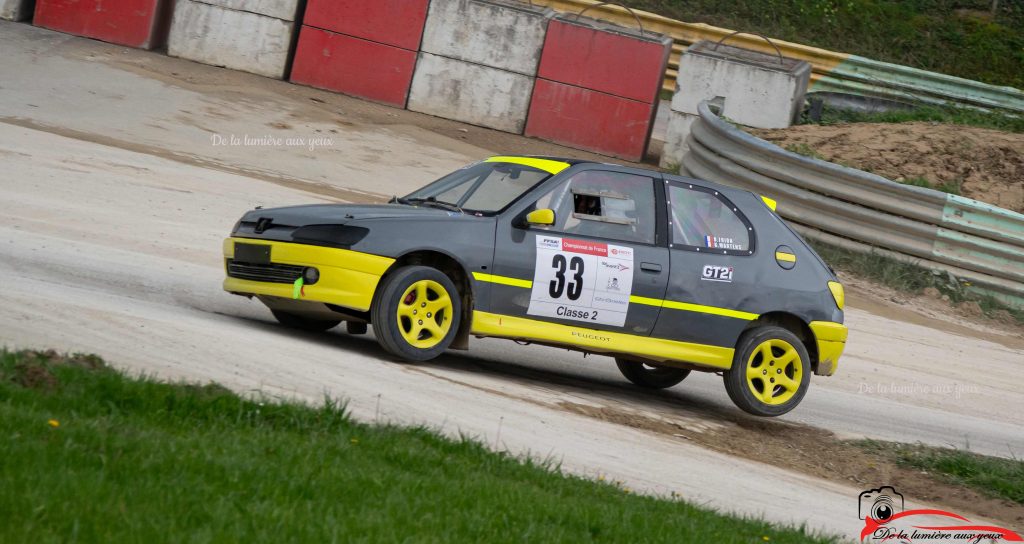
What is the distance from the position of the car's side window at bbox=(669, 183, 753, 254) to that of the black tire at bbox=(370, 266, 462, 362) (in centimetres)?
183

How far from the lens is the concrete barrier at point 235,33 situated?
21.0 m

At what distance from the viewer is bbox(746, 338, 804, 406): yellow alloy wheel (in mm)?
9422

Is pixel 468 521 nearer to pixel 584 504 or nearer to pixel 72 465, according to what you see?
pixel 584 504

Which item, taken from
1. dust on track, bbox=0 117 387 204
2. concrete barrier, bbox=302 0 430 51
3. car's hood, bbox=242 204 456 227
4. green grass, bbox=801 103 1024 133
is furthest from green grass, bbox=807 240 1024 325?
car's hood, bbox=242 204 456 227

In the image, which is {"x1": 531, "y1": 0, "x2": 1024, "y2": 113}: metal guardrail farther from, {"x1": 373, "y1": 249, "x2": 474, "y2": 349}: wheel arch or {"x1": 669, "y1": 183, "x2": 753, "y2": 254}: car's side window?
{"x1": 373, "y1": 249, "x2": 474, "y2": 349}: wheel arch

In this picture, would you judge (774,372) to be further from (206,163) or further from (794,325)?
(206,163)

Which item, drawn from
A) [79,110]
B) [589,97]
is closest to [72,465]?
[79,110]

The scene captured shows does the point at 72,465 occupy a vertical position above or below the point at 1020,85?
below

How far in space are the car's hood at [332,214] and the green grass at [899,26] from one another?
20.6m

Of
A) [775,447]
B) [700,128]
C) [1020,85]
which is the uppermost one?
[1020,85]

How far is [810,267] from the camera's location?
31.8 feet

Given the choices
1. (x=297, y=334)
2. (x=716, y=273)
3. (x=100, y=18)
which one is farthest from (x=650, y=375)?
(x=100, y=18)

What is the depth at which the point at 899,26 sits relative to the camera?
28703 mm

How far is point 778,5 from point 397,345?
920 inches
